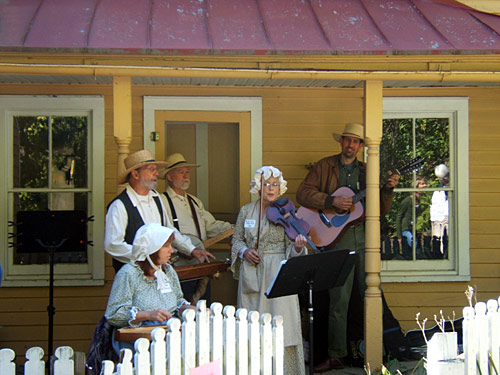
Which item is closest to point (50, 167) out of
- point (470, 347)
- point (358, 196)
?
point (358, 196)

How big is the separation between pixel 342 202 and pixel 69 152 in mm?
2754

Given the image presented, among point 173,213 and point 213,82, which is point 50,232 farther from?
point 213,82

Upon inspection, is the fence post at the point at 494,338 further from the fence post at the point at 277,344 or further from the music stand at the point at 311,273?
the fence post at the point at 277,344

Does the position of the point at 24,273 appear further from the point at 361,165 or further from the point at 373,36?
the point at 373,36

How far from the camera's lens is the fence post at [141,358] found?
404 centimetres

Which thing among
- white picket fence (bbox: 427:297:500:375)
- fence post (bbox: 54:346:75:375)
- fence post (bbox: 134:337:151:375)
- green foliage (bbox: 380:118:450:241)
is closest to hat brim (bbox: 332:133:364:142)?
green foliage (bbox: 380:118:450:241)

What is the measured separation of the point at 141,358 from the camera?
406cm

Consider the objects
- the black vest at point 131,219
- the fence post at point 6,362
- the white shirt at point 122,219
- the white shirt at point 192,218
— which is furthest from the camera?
the white shirt at point 192,218

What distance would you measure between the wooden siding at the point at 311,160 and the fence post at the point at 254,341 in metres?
3.00

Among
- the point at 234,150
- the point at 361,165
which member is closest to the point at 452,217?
the point at 361,165

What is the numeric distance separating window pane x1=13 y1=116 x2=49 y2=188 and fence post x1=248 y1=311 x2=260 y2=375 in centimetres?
362

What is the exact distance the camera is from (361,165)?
745 centimetres

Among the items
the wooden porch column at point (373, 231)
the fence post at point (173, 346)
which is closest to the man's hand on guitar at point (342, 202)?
the wooden porch column at point (373, 231)

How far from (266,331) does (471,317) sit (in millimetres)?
1371
